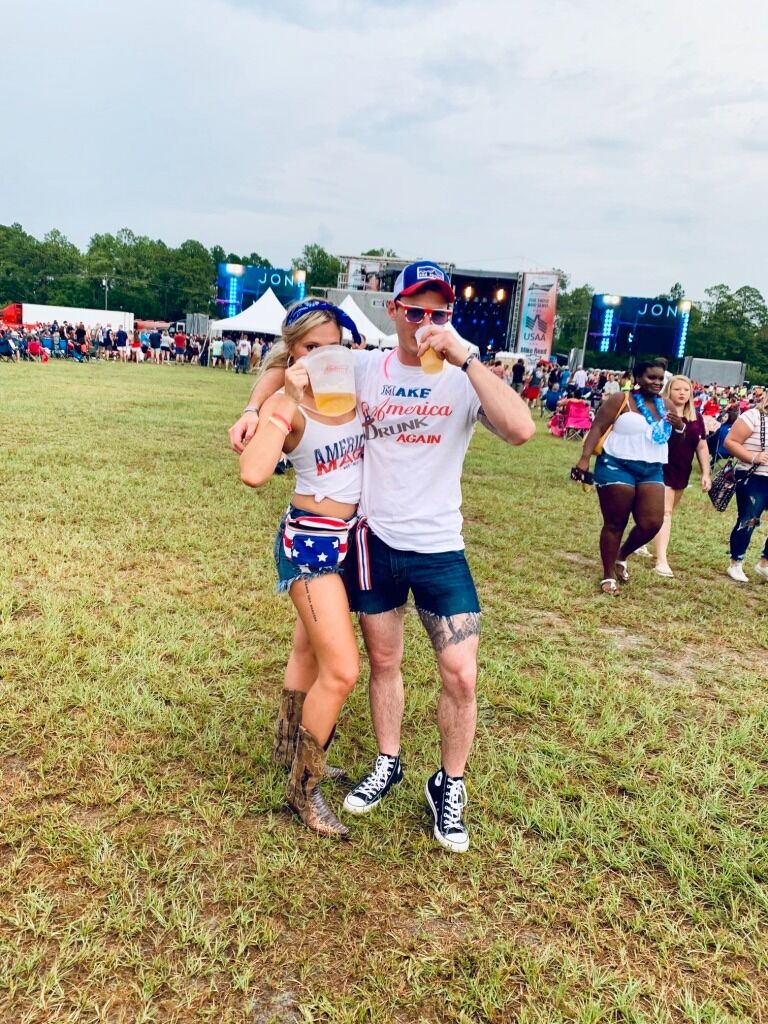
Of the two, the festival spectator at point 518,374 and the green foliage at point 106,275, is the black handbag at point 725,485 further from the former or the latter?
the green foliage at point 106,275

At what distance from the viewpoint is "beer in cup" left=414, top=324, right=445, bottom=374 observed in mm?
2258

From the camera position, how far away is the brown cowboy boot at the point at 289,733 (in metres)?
2.76

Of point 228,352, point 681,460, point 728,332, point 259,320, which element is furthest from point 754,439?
point 728,332

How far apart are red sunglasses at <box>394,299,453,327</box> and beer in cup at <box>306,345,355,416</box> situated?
273 mm

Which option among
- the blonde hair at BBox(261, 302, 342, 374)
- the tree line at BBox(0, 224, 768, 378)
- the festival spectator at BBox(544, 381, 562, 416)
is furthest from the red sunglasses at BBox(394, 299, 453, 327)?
the tree line at BBox(0, 224, 768, 378)

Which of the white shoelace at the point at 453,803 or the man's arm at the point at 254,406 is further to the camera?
the white shoelace at the point at 453,803

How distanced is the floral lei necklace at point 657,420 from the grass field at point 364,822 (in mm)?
1394

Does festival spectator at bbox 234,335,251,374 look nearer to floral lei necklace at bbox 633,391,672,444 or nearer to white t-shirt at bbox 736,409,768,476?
white t-shirt at bbox 736,409,768,476

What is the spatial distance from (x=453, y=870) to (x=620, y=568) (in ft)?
13.6

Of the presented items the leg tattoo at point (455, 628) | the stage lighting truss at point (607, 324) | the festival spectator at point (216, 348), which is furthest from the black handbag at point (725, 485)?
the stage lighting truss at point (607, 324)

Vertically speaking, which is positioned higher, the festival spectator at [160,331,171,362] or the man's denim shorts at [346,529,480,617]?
the festival spectator at [160,331,171,362]

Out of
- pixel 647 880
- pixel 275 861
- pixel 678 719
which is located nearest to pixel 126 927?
pixel 275 861

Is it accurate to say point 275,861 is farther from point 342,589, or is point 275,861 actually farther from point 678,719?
point 678,719

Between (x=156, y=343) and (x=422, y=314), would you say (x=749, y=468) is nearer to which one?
(x=422, y=314)
